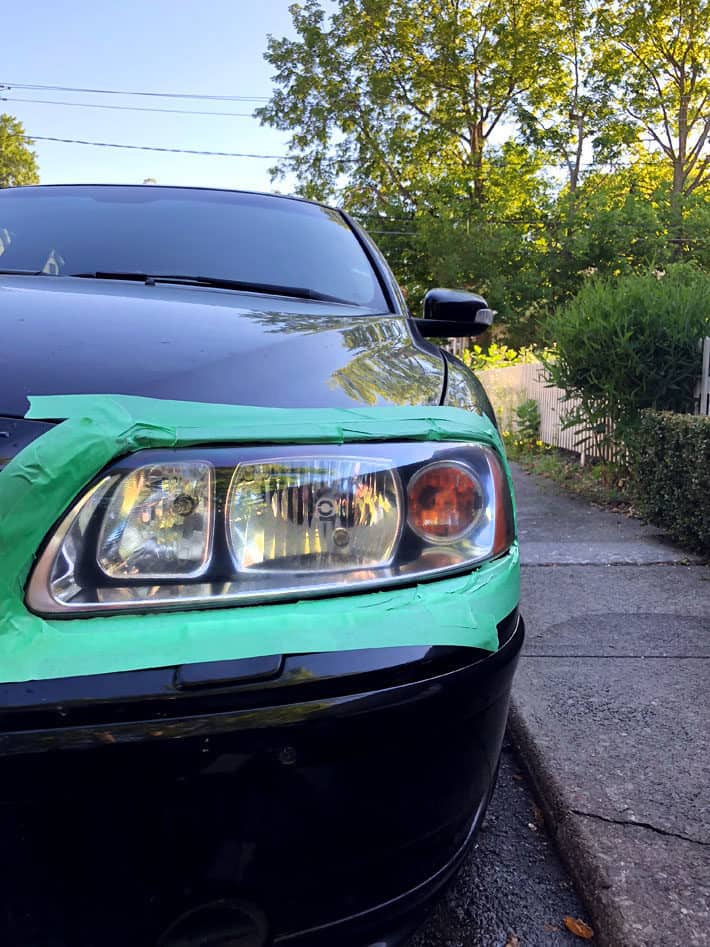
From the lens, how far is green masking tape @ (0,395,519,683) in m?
0.87

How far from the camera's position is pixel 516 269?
2064 cm

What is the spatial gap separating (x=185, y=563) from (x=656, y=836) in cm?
141

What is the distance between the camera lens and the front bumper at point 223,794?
2.72 ft

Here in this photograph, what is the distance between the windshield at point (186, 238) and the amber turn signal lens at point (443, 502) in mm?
1115

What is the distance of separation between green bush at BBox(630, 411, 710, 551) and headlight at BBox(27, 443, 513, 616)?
393 cm

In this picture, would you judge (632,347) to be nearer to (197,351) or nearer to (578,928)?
(578,928)

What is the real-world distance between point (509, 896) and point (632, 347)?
17.9ft

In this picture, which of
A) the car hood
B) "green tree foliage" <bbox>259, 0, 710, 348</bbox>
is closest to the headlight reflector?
the car hood

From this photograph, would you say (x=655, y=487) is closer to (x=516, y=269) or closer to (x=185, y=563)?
(x=185, y=563)

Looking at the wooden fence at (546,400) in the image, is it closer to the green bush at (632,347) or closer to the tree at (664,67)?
the green bush at (632,347)

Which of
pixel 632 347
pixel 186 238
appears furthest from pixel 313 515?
pixel 632 347

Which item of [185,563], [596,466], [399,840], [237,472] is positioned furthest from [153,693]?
[596,466]

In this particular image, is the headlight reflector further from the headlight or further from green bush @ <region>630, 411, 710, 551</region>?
green bush @ <region>630, 411, 710, 551</region>

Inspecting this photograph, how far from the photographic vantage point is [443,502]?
3.65 ft
